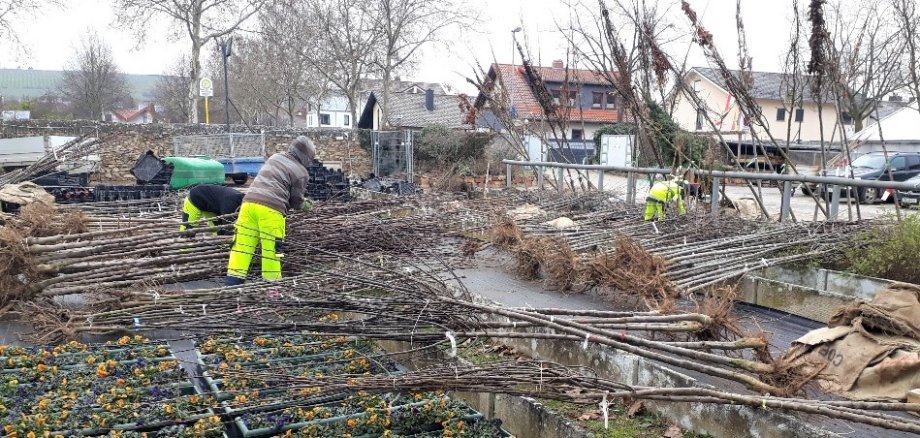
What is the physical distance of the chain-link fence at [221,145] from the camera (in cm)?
2394

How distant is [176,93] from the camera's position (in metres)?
56.7

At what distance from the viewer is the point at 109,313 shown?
604 centimetres

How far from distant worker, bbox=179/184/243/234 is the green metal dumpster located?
9.05 meters

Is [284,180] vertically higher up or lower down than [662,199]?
higher up

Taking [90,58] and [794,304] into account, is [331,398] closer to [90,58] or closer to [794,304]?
[794,304]

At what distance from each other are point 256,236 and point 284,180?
67 centimetres

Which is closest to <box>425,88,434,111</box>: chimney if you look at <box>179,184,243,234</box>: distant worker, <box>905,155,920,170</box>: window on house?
<box>905,155,920,170</box>: window on house

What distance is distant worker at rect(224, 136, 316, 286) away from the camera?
695cm

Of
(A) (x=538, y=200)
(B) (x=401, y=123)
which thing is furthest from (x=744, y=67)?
(B) (x=401, y=123)

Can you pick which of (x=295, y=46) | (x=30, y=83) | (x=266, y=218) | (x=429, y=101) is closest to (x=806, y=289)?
(x=266, y=218)

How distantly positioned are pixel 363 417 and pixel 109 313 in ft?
9.60

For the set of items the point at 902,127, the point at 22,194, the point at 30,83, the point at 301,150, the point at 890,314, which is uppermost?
the point at 30,83

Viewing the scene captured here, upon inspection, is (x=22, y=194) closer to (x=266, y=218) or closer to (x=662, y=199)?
(x=266, y=218)

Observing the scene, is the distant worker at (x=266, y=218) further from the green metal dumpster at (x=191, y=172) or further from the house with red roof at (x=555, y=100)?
the green metal dumpster at (x=191, y=172)
